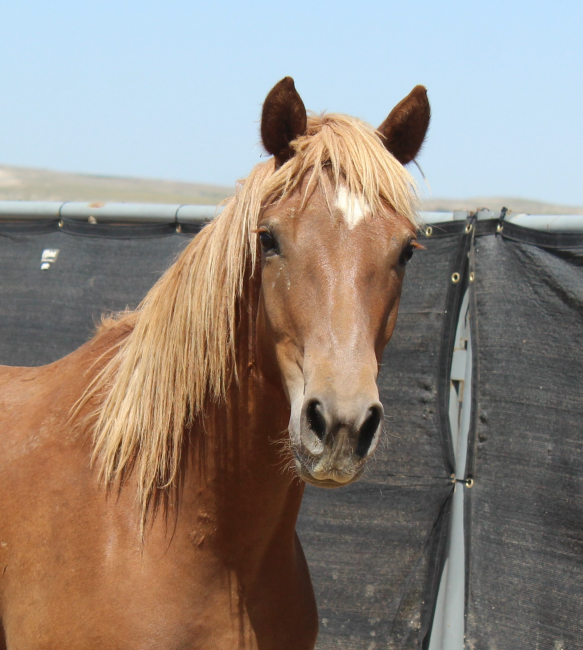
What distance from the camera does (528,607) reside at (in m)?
2.75

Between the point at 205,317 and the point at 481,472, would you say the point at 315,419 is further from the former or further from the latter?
the point at 481,472

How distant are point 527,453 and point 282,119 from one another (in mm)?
1756

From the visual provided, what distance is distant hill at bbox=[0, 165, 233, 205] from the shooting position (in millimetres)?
62200

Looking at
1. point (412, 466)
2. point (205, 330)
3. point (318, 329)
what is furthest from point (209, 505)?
point (412, 466)

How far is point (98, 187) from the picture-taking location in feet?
237

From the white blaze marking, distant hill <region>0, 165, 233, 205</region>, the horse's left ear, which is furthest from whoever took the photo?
distant hill <region>0, 165, 233, 205</region>

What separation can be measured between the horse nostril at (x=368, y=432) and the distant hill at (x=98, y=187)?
59.7m

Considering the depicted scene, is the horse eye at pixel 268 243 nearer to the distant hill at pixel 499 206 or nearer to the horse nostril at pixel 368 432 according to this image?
the horse nostril at pixel 368 432

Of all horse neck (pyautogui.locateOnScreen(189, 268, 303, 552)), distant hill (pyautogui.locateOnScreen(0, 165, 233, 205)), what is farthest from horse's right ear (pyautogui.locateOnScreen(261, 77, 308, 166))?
distant hill (pyautogui.locateOnScreen(0, 165, 233, 205))

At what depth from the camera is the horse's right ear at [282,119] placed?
1.78 m

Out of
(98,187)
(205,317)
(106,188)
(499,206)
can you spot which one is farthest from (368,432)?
(106,188)

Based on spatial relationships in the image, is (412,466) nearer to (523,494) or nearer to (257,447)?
(523,494)

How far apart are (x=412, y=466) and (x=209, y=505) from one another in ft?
4.78

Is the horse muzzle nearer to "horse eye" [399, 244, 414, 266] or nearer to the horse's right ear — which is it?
"horse eye" [399, 244, 414, 266]
